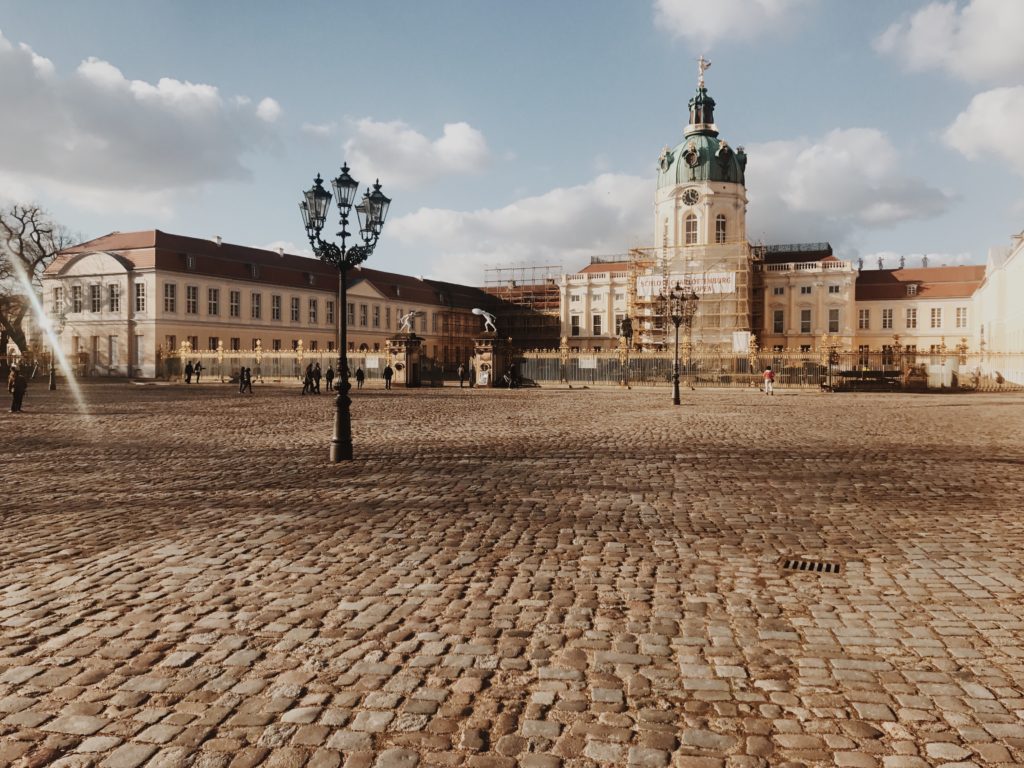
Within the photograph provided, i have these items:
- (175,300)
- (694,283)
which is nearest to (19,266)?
(175,300)

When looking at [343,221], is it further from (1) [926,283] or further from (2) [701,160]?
(1) [926,283]

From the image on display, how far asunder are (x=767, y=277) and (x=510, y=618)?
2831 inches

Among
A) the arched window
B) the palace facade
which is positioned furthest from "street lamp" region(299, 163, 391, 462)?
the arched window

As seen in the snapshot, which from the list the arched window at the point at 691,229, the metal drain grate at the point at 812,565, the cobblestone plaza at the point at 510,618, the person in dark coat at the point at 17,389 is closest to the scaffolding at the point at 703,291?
the arched window at the point at 691,229

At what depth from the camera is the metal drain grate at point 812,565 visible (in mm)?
5777

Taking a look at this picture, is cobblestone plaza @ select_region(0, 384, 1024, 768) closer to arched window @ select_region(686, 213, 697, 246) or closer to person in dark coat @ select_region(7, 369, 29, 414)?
person in dark coat @ select_region(7, 369, 29, 414)

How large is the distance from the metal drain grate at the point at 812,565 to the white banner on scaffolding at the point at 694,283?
57269 mm

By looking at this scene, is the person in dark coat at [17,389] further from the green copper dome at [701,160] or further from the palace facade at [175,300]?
the green copper dome at [701,160]

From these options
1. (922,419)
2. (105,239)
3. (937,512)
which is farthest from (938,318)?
(937,512)

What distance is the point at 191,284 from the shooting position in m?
59.1

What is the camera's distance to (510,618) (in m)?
4.70

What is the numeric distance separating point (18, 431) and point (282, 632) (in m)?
14.6

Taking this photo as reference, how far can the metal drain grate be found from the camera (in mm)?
5777

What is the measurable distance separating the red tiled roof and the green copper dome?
51.2ft
